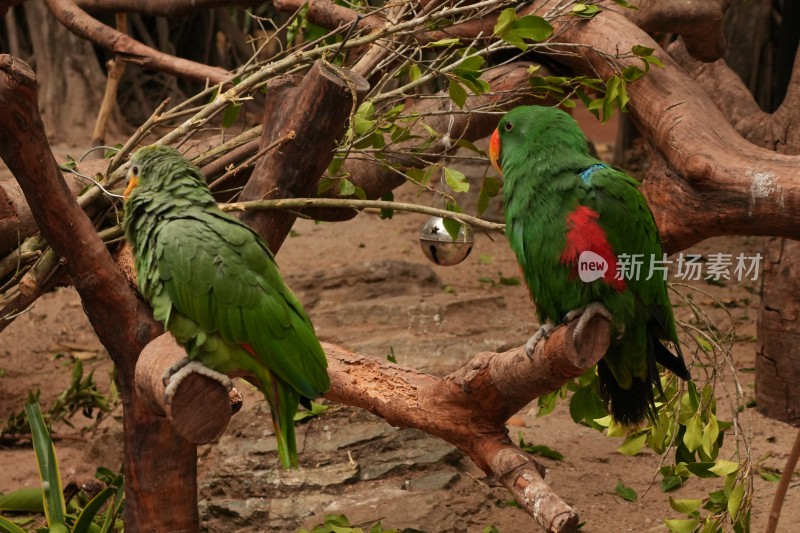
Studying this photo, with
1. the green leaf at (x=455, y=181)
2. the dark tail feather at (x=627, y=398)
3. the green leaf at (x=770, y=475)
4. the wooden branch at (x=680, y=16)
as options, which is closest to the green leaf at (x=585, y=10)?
the wooden branch at (x=680, y=16)

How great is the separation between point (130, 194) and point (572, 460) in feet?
8.10

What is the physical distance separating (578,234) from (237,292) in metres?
0.80

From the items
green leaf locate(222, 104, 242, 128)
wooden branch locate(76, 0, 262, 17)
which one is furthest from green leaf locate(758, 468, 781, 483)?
wooden branch locate(76, 0, 262, 17)

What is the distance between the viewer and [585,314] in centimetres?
211

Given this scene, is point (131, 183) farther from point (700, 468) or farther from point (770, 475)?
point (770, 475)

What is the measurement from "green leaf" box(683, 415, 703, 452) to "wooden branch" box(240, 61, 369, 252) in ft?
4.12

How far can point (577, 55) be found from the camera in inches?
125

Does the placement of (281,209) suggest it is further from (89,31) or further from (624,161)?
(624,161)

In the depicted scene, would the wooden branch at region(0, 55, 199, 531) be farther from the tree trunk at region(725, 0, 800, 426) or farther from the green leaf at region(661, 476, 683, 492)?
the tree trunk at region(725, 0, 800, 426)

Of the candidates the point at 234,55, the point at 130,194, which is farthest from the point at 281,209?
the point at 234,55

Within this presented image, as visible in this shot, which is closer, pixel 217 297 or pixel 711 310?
pixel 217 297

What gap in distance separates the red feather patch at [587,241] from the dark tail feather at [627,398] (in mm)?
343

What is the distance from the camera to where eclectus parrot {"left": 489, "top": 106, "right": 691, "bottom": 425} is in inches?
85.6

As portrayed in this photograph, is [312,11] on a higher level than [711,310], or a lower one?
higher
